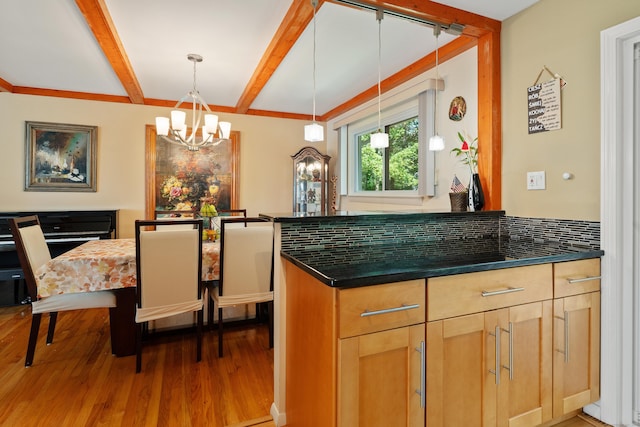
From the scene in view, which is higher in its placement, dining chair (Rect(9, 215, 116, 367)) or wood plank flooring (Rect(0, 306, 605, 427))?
dining chair (Rect(9, 215, 116, 367))

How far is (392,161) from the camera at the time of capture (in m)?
3.82

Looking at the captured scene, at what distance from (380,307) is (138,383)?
1.75m

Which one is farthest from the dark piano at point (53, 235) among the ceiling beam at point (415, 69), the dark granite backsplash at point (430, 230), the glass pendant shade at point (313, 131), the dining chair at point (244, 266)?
the ceiling beam at point (415, 69)

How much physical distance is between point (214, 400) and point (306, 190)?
130 inches

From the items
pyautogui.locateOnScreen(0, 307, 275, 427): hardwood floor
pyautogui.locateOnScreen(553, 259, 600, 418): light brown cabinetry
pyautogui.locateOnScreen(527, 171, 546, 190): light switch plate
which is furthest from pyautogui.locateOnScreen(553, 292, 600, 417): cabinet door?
pyautogui.locateOnScreen(0, 307, 275, 427): hardwood floor

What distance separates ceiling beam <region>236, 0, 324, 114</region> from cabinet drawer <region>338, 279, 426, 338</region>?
178cm

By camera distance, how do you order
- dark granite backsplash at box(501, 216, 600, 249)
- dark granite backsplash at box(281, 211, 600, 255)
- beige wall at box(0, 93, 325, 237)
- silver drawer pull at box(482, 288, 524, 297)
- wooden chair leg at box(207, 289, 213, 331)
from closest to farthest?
Answer: silver drawer pull at box(482, 288, 524, 297)
dark granite backsplash at box(281, 211, 600, 255)
dark granite backsplash at box(501, 216, 600, 249)
wooden chair leg at box(207, 289, 213, 331)
beige wall at box(0, 93, 325, 237)

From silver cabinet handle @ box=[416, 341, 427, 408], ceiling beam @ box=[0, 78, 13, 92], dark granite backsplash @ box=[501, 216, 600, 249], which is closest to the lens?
silver cabinet handle @ box=[416, 341, 427, 408]

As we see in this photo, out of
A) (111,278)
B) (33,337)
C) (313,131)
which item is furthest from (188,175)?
(313,131)

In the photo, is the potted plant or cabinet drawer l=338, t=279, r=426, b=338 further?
the potted plant

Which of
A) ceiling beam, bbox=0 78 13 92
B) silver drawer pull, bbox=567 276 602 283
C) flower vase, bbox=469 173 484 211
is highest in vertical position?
ceiling beam, bbox=0 78 13 92

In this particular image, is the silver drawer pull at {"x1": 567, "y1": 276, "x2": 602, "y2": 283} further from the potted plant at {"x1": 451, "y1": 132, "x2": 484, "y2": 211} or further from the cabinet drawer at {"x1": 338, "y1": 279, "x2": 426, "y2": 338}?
the cabinet drawer at {"x1": 338, "y1": 279, "x2": 426, "y2": 338}

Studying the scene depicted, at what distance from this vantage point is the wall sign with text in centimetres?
198

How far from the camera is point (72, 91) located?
397 centimetres
